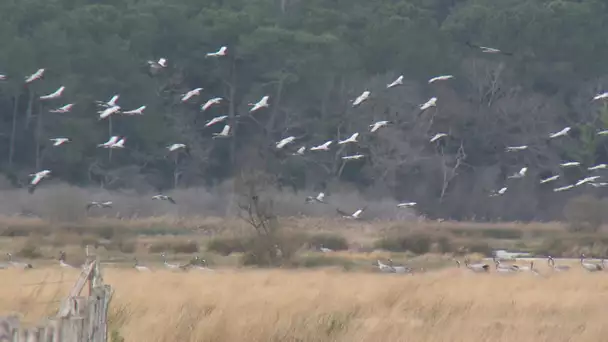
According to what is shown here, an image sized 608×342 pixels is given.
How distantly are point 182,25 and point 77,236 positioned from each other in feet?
84.4

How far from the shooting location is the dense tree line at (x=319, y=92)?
62.7m

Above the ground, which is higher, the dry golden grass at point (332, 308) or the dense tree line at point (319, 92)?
Result: the dry golden grass at point (332, 308)

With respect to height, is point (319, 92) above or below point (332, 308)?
below

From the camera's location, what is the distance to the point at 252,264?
3244 cm

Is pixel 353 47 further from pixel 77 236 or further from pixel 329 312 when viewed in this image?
pixel 329 312

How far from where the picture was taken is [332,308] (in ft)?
52.7

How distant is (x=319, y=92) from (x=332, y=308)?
51415 mm

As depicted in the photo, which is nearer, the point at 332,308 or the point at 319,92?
the point at 332,308

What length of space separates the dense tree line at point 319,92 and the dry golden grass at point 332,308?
41218mm

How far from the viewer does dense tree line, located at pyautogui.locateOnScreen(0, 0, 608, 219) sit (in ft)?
206

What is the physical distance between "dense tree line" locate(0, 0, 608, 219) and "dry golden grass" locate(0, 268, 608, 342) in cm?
4122

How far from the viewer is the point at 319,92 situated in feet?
221

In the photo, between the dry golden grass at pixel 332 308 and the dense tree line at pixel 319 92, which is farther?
the dense tree line at pixel 319 92

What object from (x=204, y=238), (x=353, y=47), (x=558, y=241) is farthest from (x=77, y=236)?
(x=353, y=47)
